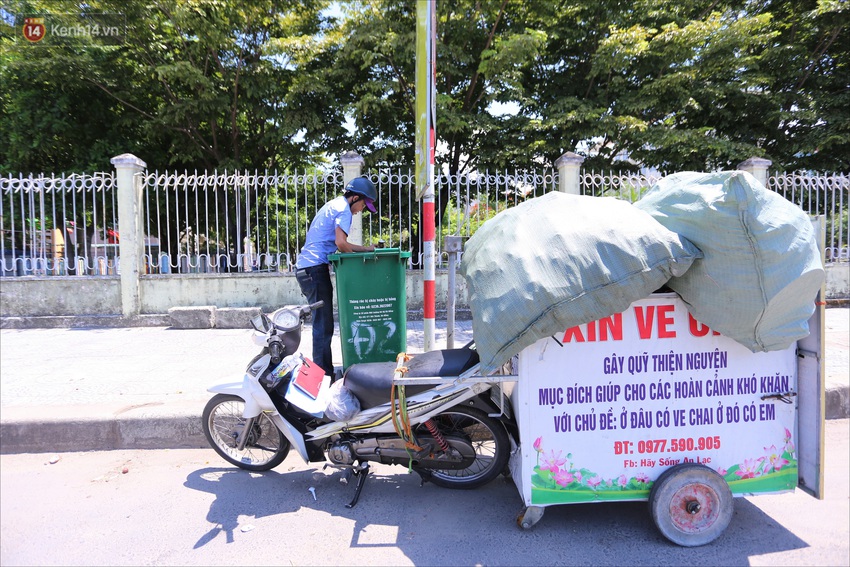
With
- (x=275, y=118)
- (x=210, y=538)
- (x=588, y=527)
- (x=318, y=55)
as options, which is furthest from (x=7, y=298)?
(x=588, y=527)

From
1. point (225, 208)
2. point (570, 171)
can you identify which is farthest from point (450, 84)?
point (225, 208)

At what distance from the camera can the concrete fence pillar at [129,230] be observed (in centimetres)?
773

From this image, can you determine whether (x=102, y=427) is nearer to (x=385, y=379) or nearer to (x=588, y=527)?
(x=385, y=379)

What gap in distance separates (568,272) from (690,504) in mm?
1299

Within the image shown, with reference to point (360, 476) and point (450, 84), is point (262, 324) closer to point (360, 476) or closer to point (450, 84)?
point (360, 476)

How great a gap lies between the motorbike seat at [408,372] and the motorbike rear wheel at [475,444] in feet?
0.83

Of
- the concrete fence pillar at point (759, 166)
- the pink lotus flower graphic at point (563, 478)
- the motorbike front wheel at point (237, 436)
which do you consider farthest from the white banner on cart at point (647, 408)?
the concrete fence pillar at point (759, 166)

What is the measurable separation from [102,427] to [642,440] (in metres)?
3.74

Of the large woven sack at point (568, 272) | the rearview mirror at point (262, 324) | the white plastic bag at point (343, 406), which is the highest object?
the large woven sack at point (568, 272)

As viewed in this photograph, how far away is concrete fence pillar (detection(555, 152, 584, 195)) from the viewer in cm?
783

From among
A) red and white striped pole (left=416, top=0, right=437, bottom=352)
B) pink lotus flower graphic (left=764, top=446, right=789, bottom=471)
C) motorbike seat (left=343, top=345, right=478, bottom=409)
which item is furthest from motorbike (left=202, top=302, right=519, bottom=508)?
red and white striped pole (left=416, top=0, right=437, bottom=352)

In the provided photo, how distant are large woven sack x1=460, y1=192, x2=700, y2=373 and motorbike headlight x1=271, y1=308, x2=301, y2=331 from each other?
1300mm

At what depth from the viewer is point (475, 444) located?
295cm

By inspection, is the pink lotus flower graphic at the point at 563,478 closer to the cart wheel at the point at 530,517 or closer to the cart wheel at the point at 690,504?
the cart wheel at the point at 530,517
